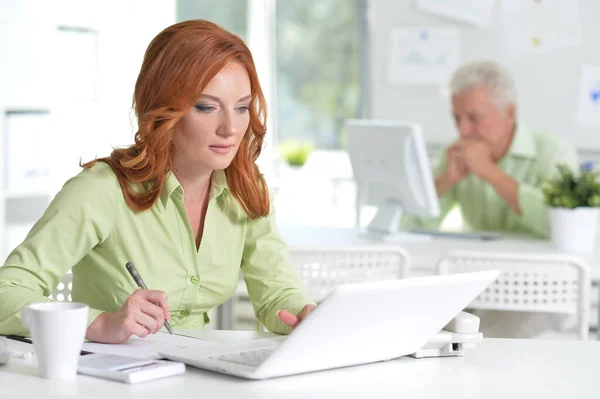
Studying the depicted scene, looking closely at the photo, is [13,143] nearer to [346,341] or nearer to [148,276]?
[148,276]

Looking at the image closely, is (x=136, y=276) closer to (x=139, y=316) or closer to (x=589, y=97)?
(x=139, y=316)

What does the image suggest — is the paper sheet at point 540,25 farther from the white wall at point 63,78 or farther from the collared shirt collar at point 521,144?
the white wall at point 63,78

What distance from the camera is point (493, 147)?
150 inches

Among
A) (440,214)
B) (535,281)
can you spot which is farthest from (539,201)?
(535,281)

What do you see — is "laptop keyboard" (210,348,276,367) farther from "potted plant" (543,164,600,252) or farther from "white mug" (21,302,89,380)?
"potted plant" (543,164,600,252)

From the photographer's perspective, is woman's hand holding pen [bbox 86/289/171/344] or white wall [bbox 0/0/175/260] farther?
white wall [bbox 0/0/175/260]

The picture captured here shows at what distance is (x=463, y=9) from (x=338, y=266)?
7.98 ft

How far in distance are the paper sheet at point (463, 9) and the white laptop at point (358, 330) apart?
11.3ft

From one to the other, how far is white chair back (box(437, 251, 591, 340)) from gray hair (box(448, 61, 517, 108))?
1233 millimetres

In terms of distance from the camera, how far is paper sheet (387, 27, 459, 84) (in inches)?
191

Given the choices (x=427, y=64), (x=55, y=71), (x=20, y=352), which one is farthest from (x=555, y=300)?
(x=55, y=71)

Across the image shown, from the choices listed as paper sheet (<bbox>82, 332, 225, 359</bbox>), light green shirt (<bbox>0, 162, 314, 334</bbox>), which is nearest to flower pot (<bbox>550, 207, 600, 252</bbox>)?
light green shirt (<bbox>0, 162, 314, 334</bbox>)

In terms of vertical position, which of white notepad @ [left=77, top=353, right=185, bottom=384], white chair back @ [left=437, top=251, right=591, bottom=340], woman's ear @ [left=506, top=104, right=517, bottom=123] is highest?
woman's ear @ [left=506, top=104, right=517, bottom=123]

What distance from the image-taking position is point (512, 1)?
4.74 meters
